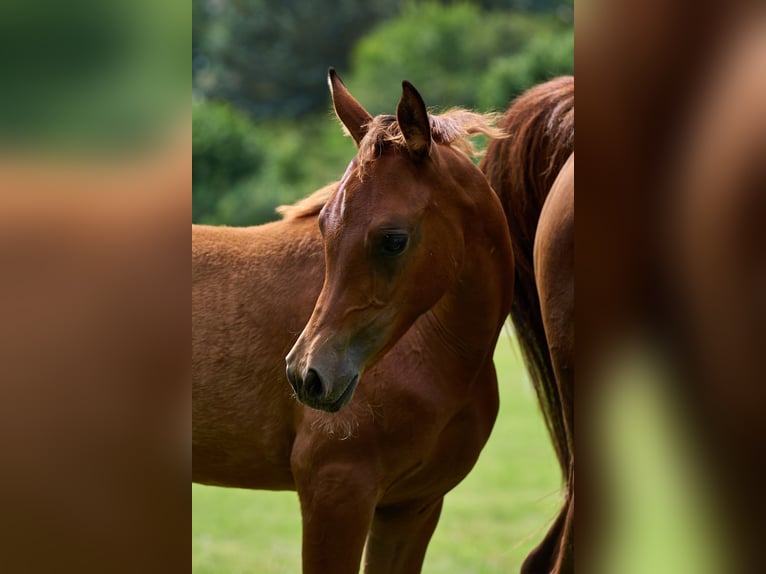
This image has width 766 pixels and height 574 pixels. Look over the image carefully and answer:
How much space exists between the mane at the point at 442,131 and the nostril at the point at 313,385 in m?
0.43

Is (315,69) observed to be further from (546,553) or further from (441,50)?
(546,553)

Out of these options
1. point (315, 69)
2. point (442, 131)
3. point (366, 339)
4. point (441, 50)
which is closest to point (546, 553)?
point (366, 339)

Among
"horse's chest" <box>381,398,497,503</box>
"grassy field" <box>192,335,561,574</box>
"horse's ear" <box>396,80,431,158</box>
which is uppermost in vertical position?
"horse's ear" <box>396,80,431,158</box>

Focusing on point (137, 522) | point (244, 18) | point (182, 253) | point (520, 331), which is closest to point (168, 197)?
point (182, 253)

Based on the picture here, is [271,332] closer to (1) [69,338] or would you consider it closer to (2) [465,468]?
(2) [465,468]

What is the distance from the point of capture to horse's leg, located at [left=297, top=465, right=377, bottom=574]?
2166mm

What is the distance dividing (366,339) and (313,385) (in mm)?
159

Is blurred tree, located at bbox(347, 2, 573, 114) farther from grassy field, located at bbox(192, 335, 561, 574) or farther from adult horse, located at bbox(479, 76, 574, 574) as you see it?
adult horse, located at bbox(479, 76, 574, 574)

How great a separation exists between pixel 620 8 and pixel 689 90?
3.2 inches

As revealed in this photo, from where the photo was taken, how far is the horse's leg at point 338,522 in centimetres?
217

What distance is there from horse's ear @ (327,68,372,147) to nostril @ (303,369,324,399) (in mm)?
594

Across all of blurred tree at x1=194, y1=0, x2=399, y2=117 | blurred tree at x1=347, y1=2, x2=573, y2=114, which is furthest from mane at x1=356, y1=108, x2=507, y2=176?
blurred tree at x1=194, y1=0, x2=399, y2=117

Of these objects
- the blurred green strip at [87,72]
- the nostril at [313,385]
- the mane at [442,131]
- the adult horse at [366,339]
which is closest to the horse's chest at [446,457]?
the adult horse at [366,339]

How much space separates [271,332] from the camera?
2.46m
